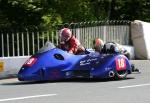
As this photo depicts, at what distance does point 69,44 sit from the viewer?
16094 mm

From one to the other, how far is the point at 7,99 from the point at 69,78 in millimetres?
4184

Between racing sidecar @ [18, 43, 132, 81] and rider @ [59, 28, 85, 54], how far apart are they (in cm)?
25

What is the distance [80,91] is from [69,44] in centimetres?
318

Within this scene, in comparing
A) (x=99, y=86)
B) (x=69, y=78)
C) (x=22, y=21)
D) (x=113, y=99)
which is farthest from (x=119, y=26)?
(x=113, y=99)

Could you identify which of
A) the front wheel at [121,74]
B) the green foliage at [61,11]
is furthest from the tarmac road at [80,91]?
the green foliage at [61,11]

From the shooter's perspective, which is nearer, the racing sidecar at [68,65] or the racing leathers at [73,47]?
the racing sidecar at [68,65]

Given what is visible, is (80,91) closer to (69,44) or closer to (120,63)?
(120,63)

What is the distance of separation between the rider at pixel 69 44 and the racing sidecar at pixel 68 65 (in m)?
0.25

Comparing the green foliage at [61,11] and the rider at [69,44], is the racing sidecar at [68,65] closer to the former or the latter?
the rider at [69,44]

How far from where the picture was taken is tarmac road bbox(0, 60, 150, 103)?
11.7 m

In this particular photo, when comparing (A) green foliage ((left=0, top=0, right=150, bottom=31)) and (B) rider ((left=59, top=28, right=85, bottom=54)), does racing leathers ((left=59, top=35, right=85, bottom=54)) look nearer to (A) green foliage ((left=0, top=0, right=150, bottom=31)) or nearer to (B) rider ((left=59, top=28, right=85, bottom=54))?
(B) rider ((left=59, top=28, right=85, bottom=54))

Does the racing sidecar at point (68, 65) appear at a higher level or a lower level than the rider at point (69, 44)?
lower

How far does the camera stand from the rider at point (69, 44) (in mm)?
15969

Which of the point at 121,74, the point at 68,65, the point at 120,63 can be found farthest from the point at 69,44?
the point at 121,74
